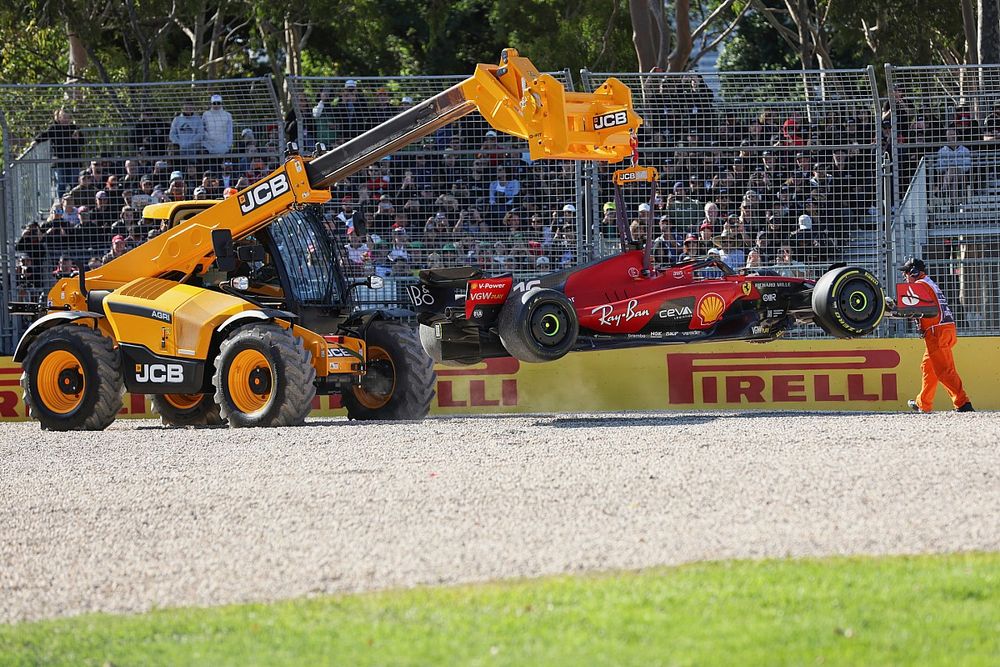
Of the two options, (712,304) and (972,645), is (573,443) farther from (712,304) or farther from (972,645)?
(972,645)

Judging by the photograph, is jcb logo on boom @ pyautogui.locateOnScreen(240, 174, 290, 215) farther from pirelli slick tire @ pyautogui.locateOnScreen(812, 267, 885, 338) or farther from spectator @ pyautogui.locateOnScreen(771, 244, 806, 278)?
spectator @ pyautogui.locateOnScreen(771, 244, 806, 278)

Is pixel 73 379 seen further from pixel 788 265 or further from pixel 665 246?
pixel 788 265

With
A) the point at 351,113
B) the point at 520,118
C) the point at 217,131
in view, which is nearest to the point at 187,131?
the point at 217,131

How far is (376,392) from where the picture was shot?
14.3 m

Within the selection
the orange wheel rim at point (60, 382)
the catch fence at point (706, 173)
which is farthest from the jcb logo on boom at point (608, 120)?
the orange wheel rim at point (60, 382)

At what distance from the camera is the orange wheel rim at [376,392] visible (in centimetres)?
1412

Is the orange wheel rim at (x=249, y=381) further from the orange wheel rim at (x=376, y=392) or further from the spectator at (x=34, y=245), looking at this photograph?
the spectator at (x=34, y=245)

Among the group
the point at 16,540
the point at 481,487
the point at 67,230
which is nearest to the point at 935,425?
the point at 481,487

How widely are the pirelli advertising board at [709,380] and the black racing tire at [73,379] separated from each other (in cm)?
265

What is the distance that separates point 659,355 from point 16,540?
926 centimetres

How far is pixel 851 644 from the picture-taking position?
5348 mm

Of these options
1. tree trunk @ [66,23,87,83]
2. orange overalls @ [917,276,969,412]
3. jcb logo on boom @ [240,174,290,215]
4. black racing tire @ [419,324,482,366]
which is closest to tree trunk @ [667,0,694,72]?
orange overalls @ [917,276,969,412]

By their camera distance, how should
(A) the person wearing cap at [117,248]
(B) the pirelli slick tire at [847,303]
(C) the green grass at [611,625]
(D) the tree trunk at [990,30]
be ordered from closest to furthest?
(C) the green grass at [611,625] → (B) the pirelli slick tire at [847,303] → (A) the person wearing cap at [117,248] → (D) the tree trunk at [990,30]

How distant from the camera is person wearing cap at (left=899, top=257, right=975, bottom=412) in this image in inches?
571
